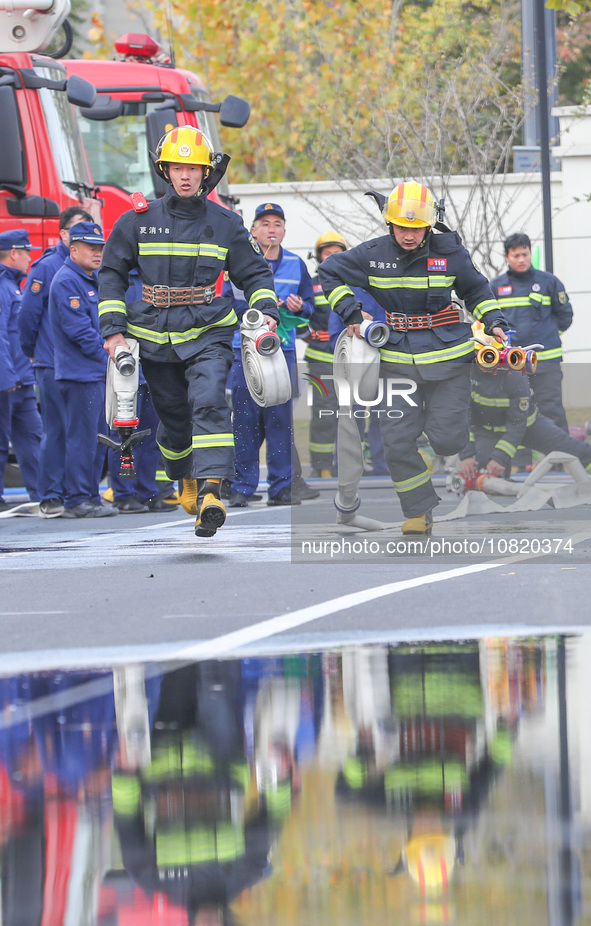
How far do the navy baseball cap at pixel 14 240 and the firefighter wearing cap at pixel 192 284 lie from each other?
4.19 metres

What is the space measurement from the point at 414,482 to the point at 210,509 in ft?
3.79

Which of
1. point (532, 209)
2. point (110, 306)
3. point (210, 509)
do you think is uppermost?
point (110, 306)

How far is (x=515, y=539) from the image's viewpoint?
8109 millimetres

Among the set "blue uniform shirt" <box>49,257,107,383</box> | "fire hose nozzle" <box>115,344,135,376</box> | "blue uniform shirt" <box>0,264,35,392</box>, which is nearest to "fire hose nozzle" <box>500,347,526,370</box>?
"fire hose nozzle" <box>115,344,135,376</box>

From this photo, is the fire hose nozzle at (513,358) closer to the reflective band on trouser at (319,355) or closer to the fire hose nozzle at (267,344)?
the fire hose nozzle at (267,344)

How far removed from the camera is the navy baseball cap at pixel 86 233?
11.1 m

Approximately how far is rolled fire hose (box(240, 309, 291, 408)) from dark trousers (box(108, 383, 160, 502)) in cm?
324

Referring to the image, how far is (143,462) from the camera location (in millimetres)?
11719

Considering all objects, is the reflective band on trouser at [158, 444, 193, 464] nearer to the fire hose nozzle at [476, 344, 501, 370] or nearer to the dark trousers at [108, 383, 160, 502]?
the fire hose nozzle at [476, 344, 501, 370]

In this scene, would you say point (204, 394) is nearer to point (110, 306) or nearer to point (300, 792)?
point (110, 306)

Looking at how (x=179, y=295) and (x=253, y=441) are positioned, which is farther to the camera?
(x=253, y=441)

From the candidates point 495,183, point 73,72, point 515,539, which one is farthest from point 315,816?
point 495,183

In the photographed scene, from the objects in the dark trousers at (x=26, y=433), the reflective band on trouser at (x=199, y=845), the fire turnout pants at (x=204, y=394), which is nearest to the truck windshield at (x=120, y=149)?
the dark trousers at (x=26, y=433)

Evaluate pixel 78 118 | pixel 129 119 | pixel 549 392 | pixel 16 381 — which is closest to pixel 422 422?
pixel 549 392
